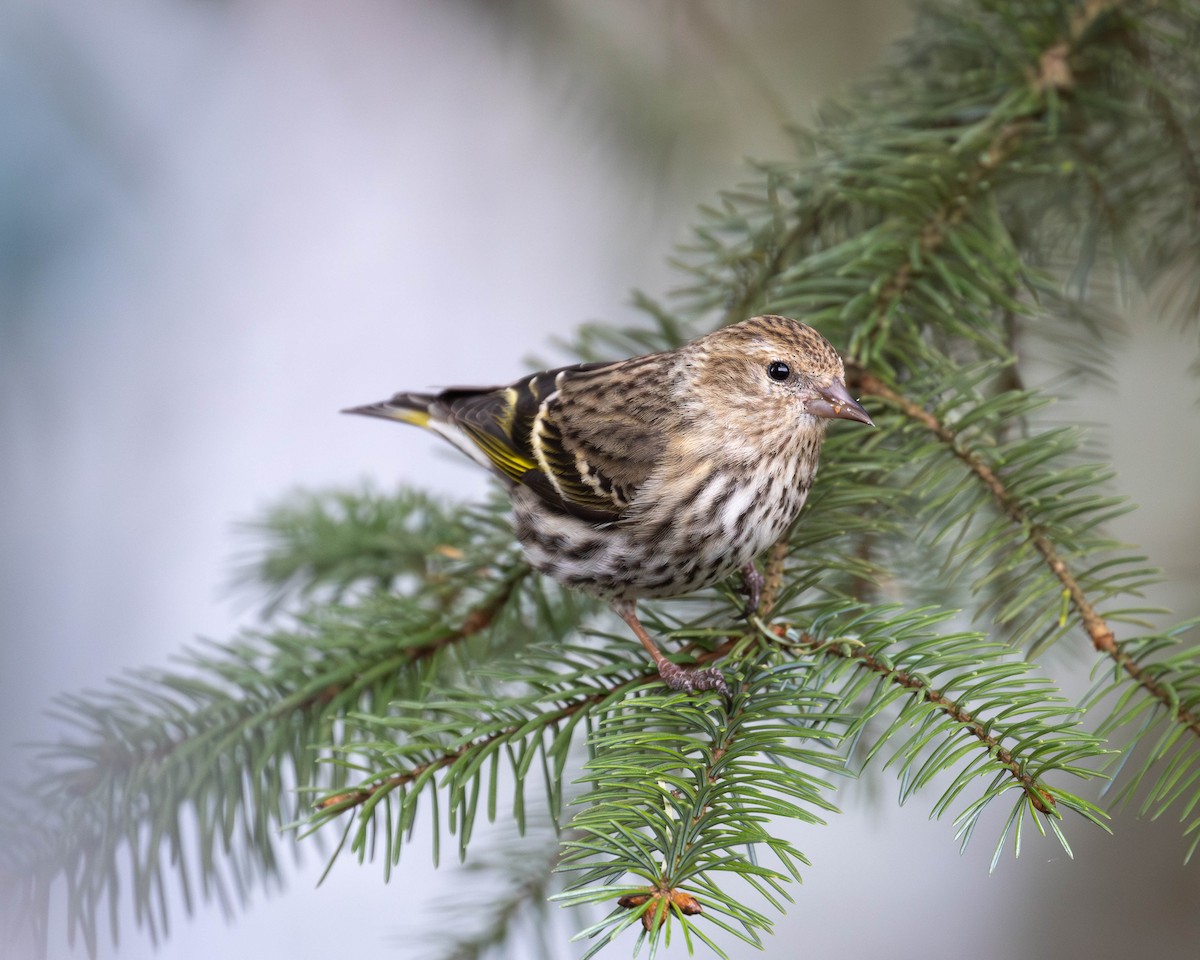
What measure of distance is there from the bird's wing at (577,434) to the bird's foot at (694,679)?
0.33 m

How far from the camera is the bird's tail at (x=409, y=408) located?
1672 millimetres

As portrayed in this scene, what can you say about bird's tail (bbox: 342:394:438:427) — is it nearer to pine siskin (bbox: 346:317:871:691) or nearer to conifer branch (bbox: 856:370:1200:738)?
pine siskin (bbox: 346:317:871:691)

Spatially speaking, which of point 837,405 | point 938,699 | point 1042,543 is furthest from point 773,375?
point 938,699

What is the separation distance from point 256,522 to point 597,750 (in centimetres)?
88

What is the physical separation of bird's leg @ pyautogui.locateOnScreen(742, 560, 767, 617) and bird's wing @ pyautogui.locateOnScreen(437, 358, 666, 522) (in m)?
0.17

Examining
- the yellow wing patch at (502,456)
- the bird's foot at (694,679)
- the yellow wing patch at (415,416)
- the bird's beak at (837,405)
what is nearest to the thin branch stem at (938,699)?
the bird's foot at (694,679)

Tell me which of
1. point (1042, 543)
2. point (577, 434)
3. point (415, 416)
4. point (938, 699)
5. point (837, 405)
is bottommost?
point (938, 699)

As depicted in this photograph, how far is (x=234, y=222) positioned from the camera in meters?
2.59

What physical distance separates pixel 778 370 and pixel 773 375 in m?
0.01

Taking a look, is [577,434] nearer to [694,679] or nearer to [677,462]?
[677,462]

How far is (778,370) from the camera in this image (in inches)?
48.7

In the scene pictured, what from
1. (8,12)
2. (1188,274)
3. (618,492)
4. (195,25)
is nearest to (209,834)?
(618,492)

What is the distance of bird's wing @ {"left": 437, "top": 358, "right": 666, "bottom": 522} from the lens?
1.32 metres

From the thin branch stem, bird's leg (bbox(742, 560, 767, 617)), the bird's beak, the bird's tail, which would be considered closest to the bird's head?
the bird's beak
